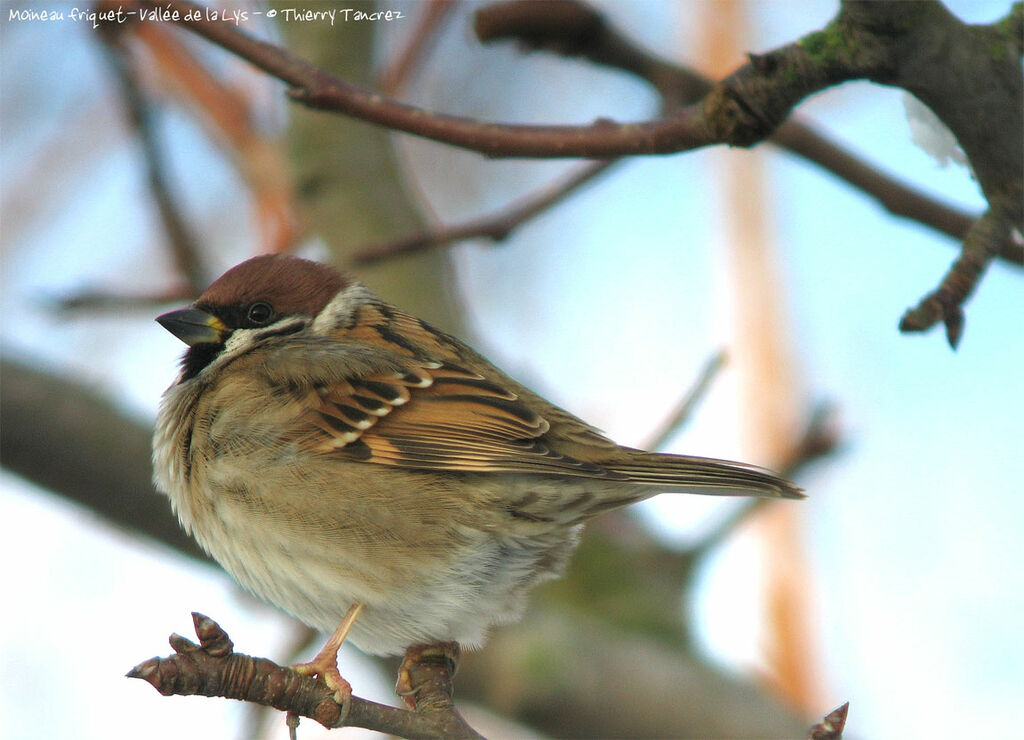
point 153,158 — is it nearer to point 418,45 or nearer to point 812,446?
point 418,45

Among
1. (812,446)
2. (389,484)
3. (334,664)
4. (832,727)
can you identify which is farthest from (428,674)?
(812,446)

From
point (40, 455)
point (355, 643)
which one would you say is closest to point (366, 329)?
point (355, 643)

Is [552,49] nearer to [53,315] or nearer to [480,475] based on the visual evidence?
[480,475]

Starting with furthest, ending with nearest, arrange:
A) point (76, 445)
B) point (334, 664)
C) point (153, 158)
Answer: point (76, 445)
point (153, 158)
point (334, 664)

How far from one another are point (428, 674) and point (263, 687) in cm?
81

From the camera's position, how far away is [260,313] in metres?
3.45

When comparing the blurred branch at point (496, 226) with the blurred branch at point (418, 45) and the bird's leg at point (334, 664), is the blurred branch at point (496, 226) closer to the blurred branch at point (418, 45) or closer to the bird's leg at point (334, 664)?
the bird's leg at point (334, 664)

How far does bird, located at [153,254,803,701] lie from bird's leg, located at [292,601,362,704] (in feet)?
0.04

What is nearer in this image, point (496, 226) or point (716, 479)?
point (716, 479)

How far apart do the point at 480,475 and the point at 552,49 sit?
112cm

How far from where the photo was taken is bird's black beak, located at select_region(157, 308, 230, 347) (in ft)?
10.8

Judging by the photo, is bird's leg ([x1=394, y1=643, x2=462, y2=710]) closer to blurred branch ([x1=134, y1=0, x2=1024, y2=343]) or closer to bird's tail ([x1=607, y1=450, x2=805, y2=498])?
bird's tail ([x1=607, y1=450, x2=805, y2=498])

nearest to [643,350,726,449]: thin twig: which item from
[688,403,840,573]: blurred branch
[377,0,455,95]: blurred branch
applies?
[688,403,840,573]: blurred branch

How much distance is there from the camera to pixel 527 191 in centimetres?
877
